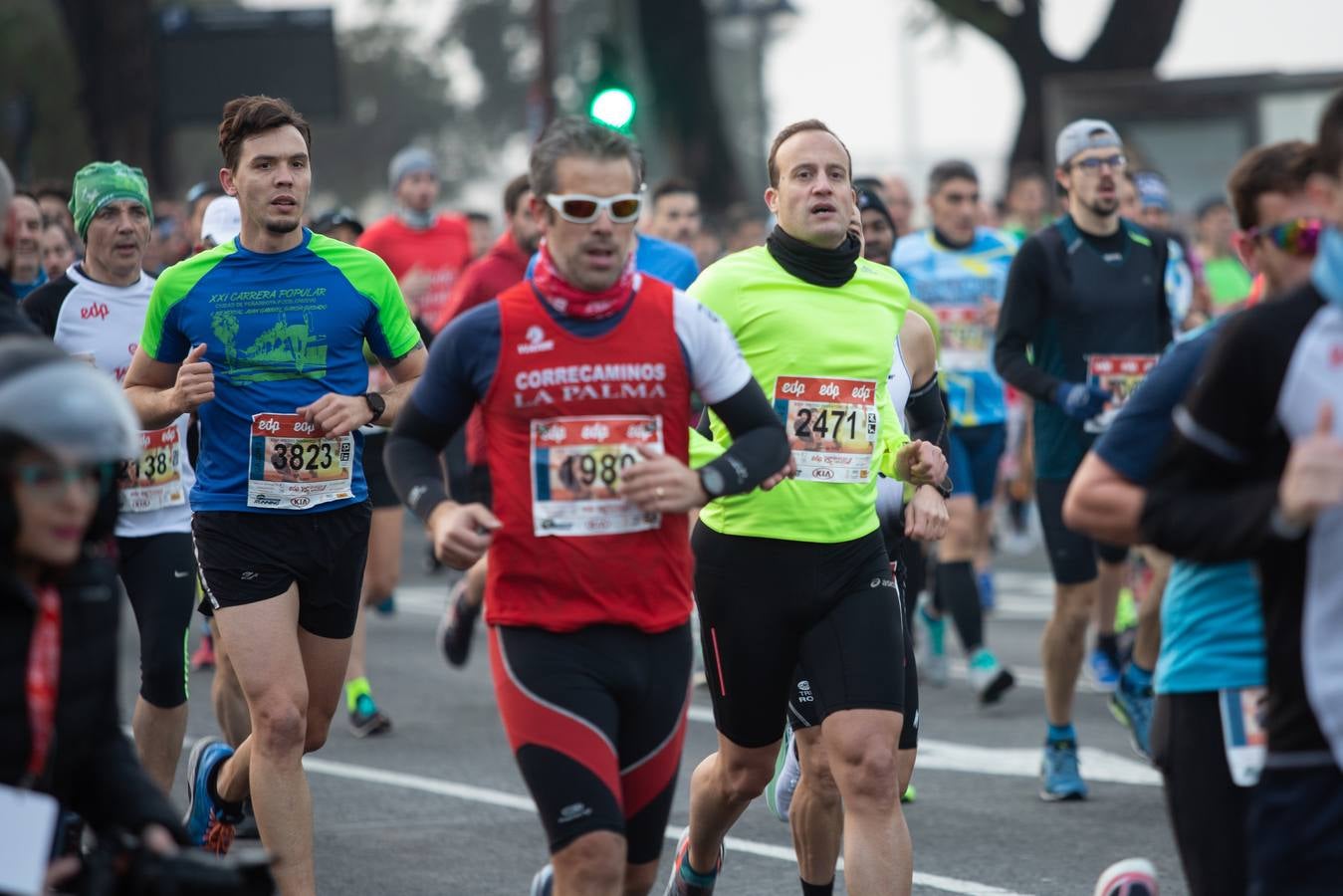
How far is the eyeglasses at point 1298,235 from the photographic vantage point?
13.3ft

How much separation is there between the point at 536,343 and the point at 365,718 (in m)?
5.33

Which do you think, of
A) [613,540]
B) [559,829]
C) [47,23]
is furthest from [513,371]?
[47,23]

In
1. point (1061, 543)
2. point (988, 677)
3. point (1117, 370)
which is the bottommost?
point (988, 677)

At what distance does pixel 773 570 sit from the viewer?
5812 millimetres

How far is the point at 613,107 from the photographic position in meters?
15.3

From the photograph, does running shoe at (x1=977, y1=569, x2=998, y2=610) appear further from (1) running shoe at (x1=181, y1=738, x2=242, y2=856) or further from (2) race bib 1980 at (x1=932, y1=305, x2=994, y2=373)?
(1) running shoe at (x1=181, y1=738, x2=242, y2=856)

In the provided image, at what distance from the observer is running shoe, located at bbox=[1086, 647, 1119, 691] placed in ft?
35.4

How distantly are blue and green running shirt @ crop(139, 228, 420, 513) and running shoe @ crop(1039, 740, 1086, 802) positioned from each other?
122 inches

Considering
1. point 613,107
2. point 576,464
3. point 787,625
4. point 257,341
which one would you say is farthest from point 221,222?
point 613,107

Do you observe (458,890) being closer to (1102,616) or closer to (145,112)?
(1102,616)

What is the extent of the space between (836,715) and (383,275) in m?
2.02

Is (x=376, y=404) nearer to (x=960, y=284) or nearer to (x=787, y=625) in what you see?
(x=787, y=625)

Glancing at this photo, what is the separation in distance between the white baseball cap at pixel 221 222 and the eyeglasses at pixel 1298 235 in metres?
4.87

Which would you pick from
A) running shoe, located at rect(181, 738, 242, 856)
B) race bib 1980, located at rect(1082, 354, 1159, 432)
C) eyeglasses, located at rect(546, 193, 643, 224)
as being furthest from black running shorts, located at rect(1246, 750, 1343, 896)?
race bib 1980, located at rect(1082, 354, 1159, 432)
